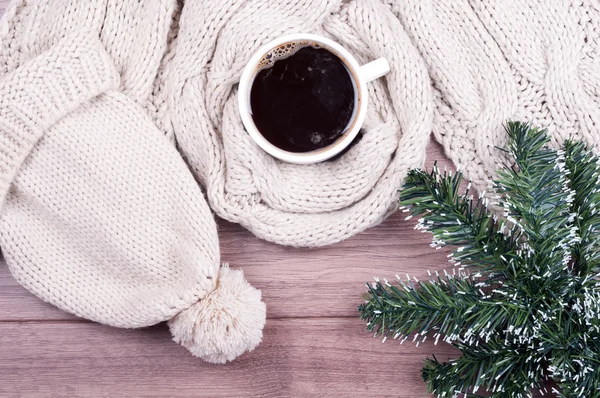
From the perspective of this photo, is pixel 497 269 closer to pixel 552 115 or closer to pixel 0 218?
pixel 552 115

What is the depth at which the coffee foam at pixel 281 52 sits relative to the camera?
1.99 ft

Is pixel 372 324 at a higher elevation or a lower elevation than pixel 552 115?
lower

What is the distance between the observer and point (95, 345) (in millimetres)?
696

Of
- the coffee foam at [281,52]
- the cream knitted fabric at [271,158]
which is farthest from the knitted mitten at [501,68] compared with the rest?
the coffee foam at [281,52]

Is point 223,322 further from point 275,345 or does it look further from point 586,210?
point 586,210

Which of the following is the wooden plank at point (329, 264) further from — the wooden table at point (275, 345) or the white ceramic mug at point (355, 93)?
the white ceramic mug at point (355, 93)

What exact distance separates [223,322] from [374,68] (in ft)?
1.09

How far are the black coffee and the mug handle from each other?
19mm

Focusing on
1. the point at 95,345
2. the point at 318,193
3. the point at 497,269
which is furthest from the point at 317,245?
the point at 95,345

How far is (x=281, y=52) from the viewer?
610mm

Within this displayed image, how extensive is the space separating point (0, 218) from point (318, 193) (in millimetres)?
382

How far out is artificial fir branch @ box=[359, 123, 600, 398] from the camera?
1.81ft

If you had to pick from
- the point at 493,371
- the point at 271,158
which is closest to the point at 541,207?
the point at 493,371

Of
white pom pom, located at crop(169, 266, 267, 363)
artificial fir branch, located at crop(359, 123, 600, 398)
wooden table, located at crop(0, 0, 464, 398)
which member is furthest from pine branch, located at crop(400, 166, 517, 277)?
white pom pom, located at crop(169, 266, 267, 363)
